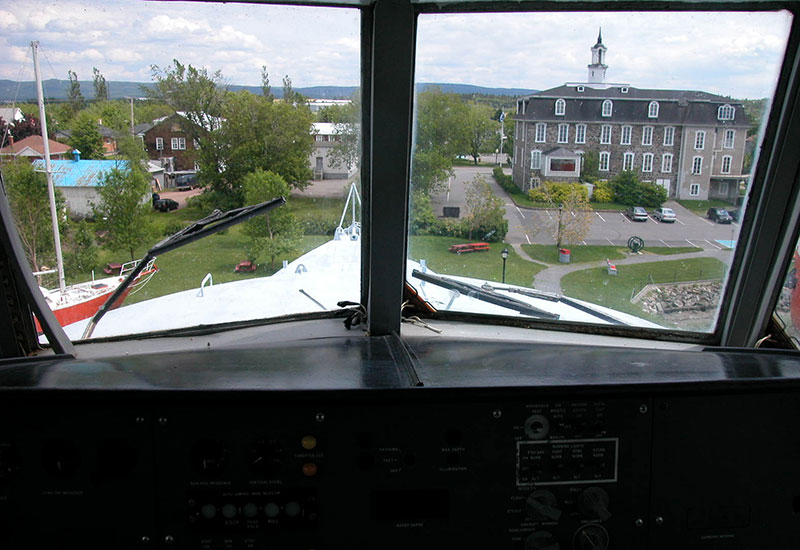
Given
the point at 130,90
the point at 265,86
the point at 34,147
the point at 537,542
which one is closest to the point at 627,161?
the point at 265,86

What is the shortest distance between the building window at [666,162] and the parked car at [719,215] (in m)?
0.20

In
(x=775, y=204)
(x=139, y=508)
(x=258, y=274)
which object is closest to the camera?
(x=139, y=508)

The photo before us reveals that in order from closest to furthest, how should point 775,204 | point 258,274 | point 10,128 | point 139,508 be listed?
point 139,508 → point 10,128 → point 775,204 → point 258,274

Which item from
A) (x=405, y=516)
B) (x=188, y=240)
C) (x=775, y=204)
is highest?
→ (x=775, y=204)

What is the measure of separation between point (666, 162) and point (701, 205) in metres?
0.19

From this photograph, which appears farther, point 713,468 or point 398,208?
Result: point 398,208

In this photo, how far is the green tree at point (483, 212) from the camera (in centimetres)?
235

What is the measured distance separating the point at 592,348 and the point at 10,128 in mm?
1804

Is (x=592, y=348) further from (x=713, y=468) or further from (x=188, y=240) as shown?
(x=188, y=240)

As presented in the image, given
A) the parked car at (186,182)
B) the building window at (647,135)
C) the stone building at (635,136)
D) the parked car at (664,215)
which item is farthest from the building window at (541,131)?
the parked car at (186,182)

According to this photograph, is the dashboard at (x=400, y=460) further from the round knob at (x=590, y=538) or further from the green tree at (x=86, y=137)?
the green tree at (x=86, y=137)

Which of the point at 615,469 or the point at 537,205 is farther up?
the point at 537,205

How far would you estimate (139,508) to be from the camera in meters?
1.35

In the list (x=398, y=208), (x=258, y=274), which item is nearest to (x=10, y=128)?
(x=258, y=274)
